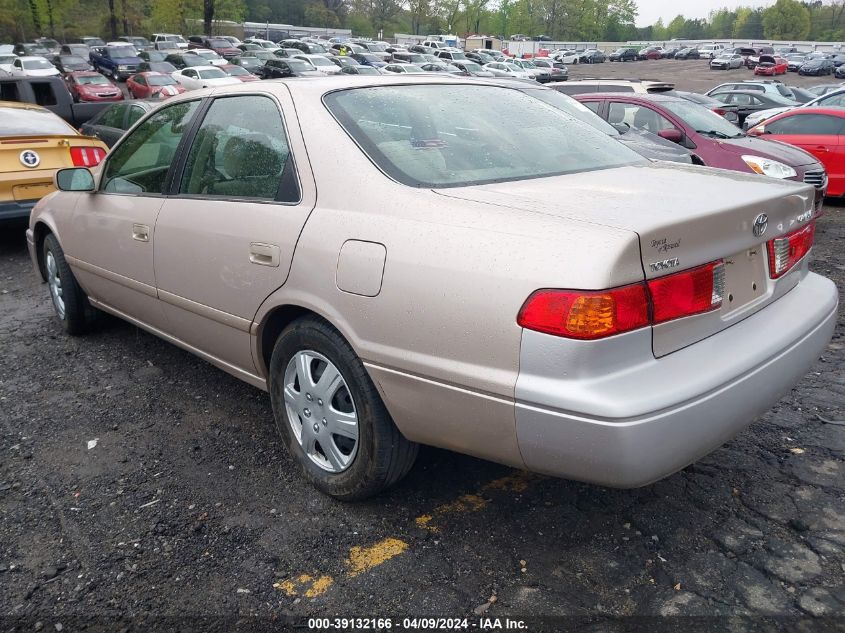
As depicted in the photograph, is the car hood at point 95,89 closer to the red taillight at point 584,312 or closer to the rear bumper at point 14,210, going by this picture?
the rear bumper at point 14,210

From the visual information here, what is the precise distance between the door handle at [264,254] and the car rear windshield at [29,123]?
5.25 meters

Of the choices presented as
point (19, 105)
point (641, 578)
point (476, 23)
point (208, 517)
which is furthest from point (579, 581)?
point (476, 23)

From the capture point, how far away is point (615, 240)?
207cm

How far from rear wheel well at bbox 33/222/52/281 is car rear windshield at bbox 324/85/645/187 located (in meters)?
3.10

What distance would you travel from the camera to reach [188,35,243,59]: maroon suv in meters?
49.2

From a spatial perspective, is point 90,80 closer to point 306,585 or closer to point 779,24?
point 306,585

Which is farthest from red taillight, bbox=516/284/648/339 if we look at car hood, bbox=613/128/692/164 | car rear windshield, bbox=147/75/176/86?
car rear windshield, bbox=147/75/176/86

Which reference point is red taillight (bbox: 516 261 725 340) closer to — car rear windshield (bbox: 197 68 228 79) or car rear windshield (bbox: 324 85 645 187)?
car rear windshield (bbox: 324 85 645 187)

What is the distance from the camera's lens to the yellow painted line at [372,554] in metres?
2.55

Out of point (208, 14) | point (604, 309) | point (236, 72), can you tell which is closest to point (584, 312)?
point (604, 309)

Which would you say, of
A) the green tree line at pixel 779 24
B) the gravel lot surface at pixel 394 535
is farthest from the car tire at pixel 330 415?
the green tree line at pixel 779 24

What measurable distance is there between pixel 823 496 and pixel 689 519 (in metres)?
0.62

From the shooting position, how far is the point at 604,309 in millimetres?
2049

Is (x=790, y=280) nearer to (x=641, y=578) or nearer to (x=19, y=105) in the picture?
(x=641, y=578)
